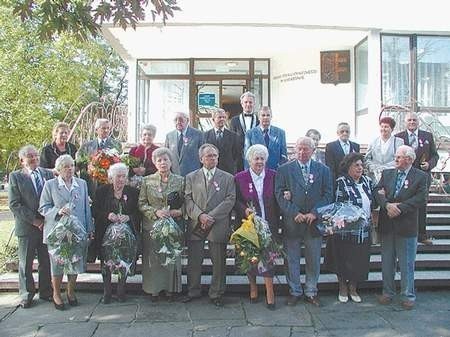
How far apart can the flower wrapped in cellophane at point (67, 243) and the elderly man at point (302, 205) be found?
2.19 m

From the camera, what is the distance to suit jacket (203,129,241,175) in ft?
21.3

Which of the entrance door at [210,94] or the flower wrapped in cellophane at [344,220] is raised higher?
the entrance door at [210,94]

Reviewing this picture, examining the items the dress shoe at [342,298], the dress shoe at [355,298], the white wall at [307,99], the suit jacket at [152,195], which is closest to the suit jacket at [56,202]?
the suit jacket at [152,195]

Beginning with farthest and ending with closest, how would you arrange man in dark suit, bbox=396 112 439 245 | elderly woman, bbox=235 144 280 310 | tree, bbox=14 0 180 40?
man in dark suit, bbox=396 112 439 245 → elderly woman, bbox=235 144 280 310 → tree, bbox=14 0 180 40

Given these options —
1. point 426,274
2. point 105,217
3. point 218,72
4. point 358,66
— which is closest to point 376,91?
point 358,66

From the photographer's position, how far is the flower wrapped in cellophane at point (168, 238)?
5469 millimetres

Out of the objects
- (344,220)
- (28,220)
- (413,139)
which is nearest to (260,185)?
(344,220)

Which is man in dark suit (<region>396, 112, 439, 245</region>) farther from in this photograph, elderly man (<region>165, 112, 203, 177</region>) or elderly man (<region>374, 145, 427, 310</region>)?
elderly man (<region>165, 112, 203, 177</region>)

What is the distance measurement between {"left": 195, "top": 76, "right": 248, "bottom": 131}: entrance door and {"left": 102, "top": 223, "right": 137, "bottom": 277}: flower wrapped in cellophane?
346 inches

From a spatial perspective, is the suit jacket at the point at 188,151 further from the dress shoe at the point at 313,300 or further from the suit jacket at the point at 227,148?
the dress shoe at the point at 313,300

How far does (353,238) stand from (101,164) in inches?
117

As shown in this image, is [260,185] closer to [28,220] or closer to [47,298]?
[28,220]

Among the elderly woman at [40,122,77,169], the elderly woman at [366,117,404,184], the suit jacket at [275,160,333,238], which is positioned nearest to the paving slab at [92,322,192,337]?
the suit jacket at [275,160,333,238]

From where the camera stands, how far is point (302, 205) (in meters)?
5.63
